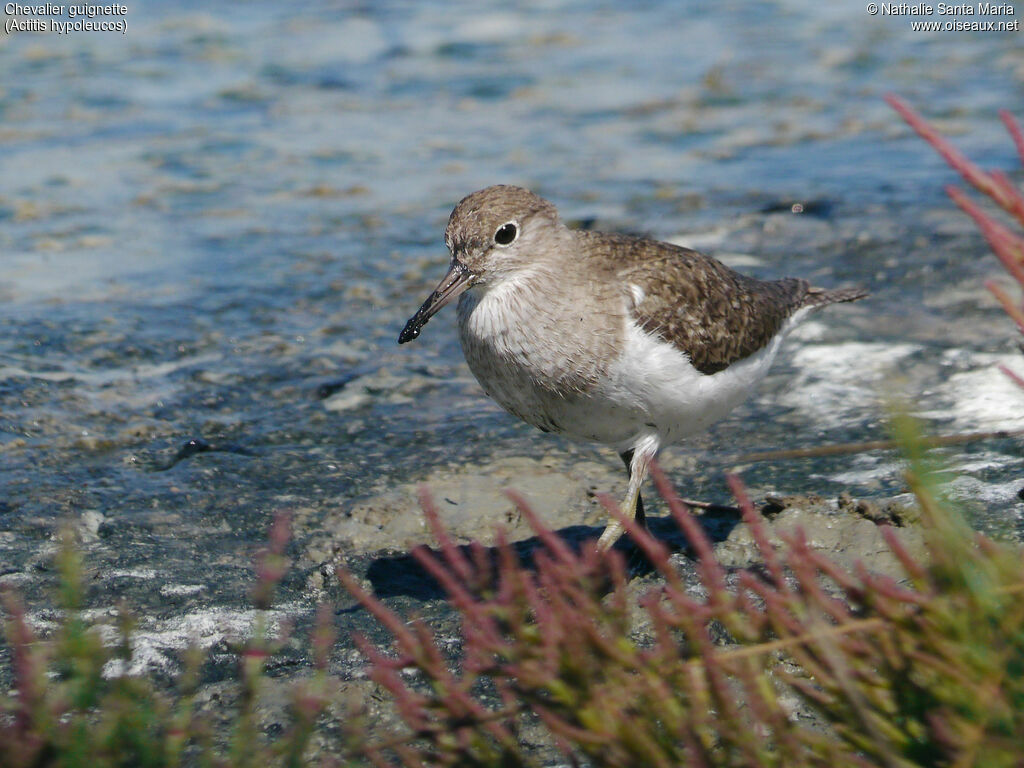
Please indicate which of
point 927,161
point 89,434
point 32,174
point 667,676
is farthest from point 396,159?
point 667,676

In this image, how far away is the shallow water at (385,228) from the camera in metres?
6.07

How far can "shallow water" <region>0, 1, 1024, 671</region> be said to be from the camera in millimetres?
6074

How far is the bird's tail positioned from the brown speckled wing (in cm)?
51

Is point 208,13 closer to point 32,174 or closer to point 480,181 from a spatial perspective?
point 32,174

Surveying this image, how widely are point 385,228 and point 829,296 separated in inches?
174

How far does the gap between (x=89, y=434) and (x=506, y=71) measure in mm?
8684

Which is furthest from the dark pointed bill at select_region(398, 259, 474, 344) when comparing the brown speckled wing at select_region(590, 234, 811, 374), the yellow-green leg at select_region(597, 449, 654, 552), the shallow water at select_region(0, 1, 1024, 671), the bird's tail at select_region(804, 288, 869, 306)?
the bird's tail at select_region(804, 288, 869, 306)

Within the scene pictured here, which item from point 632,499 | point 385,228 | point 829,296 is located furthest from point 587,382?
point 385,228

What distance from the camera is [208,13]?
15570mm

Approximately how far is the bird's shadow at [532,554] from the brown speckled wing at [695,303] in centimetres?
72

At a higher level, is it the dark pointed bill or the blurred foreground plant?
the dark pointed bill

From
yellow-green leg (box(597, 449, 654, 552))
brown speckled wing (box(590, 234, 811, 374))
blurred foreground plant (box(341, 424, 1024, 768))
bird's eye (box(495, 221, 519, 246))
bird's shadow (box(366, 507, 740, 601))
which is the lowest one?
bird's shadow (box(366, 507, 740, 601))

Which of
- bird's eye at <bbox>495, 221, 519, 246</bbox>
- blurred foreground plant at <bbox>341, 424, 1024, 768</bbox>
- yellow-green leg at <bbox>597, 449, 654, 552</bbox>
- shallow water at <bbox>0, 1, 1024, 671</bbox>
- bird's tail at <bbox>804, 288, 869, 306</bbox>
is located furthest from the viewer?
bird's tail at <bbox>804, 288, 869, 306</bbox>

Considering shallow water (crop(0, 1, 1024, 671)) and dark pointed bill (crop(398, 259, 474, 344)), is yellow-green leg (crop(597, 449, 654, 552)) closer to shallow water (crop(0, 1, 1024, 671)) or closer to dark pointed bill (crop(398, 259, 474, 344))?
shallow water (crop(0, 1, 1024, 671))
